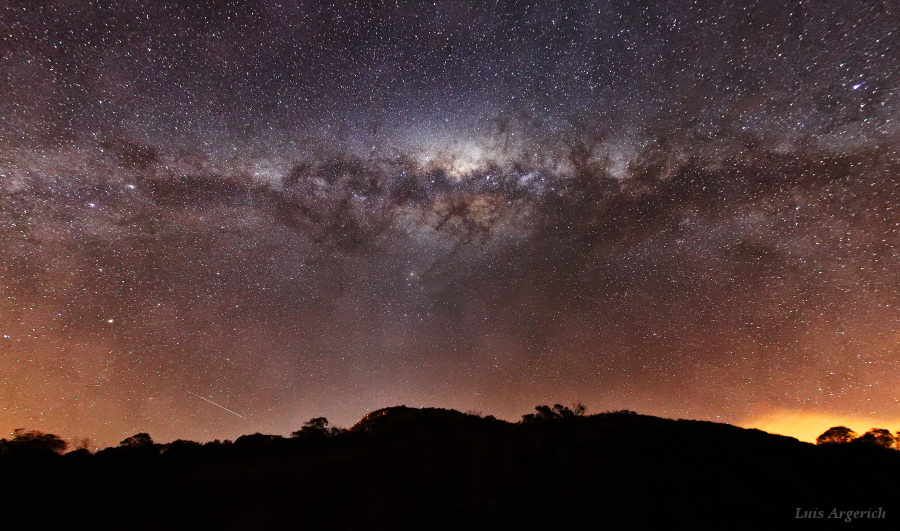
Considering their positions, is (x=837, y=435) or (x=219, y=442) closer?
(x=219, y=442)

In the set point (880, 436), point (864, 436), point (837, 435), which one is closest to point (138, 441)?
point (837, 435)

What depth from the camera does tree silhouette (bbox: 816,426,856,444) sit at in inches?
1331

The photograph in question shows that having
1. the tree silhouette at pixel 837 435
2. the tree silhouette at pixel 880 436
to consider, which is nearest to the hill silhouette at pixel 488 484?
the tree silhouette at pixel 837 435

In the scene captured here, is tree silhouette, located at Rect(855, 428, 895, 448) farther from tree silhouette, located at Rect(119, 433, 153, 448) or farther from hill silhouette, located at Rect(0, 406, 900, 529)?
tree silhouette, located at Rect(119, 433, 153, 448)

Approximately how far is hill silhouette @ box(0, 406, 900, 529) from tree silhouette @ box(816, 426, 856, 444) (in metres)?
18.5

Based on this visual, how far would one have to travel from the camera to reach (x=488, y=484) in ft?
60.1

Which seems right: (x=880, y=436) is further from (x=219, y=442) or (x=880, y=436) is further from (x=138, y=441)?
(x=138, y=441)

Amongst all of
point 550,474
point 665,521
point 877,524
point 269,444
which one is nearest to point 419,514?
point 550,474

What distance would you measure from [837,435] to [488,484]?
41.0m

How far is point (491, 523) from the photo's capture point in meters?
16.1

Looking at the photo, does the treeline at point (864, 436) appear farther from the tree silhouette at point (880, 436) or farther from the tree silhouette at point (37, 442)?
the tree silhouette at point (37, 442)

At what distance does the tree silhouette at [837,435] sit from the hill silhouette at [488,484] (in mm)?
18512

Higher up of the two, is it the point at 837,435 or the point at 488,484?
the point at 837,435

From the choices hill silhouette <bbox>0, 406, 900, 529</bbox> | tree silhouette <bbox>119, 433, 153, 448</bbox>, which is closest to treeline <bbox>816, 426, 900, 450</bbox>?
hill silhouette <bbox>0, 406, 900, 529</bbox>
